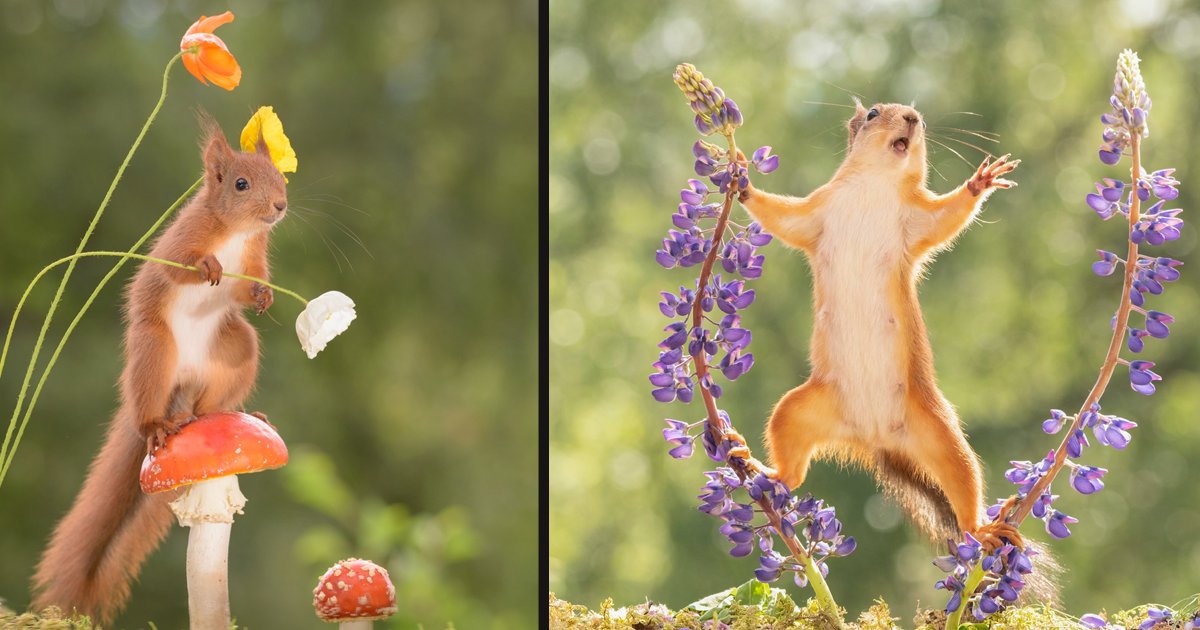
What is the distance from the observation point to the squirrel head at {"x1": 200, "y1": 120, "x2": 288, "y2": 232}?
1171mm

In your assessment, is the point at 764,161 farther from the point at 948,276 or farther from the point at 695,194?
the point at 948,276

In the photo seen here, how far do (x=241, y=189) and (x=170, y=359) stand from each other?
18cm

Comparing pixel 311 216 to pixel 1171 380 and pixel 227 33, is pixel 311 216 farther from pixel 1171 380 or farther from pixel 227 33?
pixel 1171 380

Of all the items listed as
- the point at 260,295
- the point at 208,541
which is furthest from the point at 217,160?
the point at 208,541

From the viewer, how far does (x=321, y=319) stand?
1.08 m

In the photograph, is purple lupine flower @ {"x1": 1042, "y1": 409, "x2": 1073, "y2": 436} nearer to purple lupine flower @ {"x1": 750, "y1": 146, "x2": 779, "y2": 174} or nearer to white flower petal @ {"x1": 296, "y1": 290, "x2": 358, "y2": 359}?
purple lupine flower @ {"x1": 750, "y1": 146, "x2": 779, "y2": 174}

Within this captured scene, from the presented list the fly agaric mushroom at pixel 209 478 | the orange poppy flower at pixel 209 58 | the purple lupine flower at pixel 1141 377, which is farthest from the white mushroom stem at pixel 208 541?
the purple lupine flower at pixel 1141 377

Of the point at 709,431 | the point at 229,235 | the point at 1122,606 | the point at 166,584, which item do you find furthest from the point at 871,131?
the point at 1122,606

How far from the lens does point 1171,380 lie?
91.8 inches

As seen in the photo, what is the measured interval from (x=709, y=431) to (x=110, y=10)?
1.28 meters

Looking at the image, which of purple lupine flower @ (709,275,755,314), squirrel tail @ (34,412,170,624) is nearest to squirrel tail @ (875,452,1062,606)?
purple lupine flower @ (709,275,755,314)

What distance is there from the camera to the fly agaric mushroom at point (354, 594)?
111 cm

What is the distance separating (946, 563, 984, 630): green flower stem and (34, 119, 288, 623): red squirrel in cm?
73

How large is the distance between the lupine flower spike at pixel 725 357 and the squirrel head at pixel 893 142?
0.41 feet
